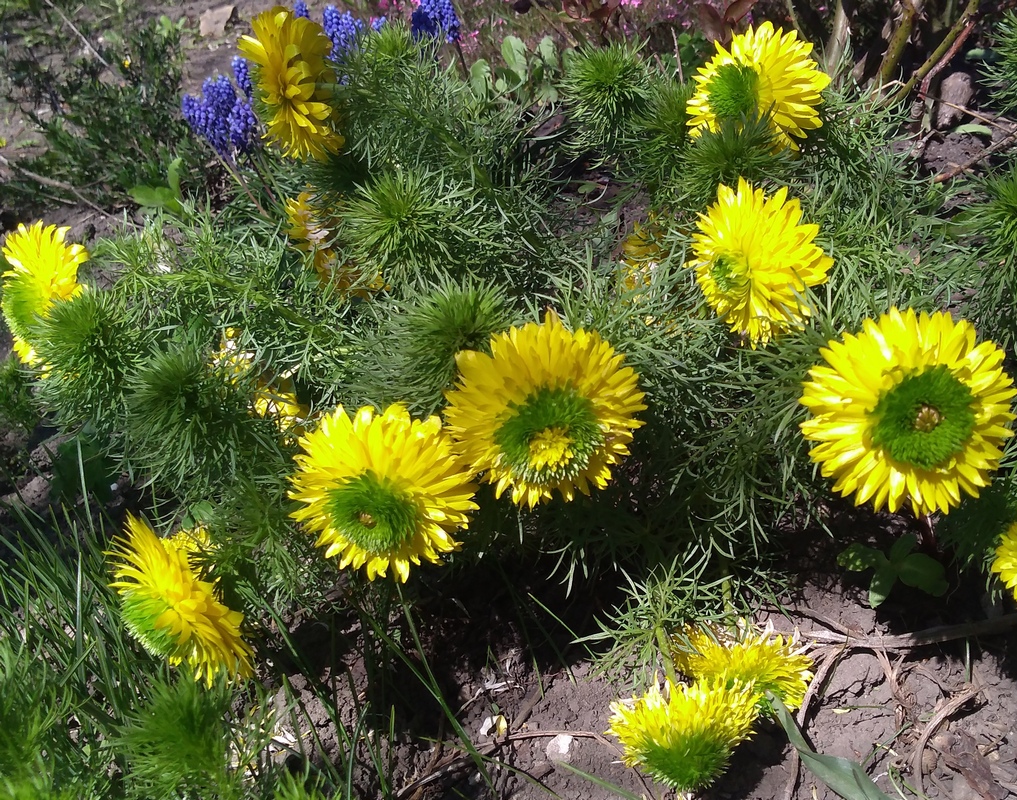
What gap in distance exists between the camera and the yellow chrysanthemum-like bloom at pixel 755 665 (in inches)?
53.2

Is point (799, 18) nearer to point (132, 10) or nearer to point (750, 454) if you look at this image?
point (750, 454)

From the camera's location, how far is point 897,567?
1.50 m

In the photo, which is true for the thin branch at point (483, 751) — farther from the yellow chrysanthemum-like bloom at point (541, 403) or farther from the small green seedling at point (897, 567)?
the yellow chrysanthemum-like bloom at point (541, 403)

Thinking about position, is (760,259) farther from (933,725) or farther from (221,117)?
(221,117)

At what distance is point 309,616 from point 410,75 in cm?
119

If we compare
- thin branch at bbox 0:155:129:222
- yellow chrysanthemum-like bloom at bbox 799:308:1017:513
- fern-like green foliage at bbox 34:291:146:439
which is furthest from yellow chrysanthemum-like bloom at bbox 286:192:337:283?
thin branch at bbox 0:155:129:222

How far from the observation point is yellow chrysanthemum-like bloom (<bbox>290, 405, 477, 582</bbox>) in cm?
112

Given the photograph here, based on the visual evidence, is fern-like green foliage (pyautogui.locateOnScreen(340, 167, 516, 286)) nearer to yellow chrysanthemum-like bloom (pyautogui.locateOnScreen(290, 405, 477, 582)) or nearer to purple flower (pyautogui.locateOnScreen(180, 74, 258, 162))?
yellow chrysanthemum-like bloom (pyautogui.locateOnScreen(290, 405, 477, 582))

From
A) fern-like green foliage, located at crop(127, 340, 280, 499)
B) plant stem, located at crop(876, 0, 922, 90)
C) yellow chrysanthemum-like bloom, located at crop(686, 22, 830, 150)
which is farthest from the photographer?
plant stem, located at crop(876, 0, 922, 90)

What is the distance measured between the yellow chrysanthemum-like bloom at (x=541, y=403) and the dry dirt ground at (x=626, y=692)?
55cm

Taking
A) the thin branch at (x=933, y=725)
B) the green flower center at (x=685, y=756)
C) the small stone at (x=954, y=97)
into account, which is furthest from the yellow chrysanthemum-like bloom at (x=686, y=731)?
the small stone at (x=954, y=97)

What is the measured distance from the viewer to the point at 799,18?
9.34ft

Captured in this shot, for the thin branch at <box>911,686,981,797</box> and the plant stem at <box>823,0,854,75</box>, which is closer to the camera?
the thin branch at <box>911,686,981,797</box>

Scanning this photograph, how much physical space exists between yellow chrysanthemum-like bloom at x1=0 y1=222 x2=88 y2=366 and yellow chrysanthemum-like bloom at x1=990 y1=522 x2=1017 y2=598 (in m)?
1.72
